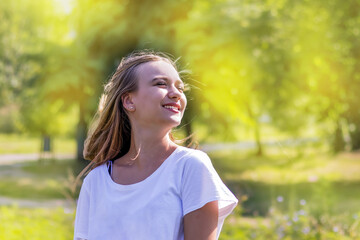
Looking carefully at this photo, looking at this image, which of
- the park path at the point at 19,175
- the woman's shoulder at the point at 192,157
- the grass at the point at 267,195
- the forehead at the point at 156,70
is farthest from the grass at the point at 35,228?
the woman's shoulder at the point at 192,157

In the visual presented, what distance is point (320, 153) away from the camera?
68.2 ft

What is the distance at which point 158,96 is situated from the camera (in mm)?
1908

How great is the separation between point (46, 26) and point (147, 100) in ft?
79.3

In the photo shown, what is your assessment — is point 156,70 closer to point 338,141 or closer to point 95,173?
point 95,173

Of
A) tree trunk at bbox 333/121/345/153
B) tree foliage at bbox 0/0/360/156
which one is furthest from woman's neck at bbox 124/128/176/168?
tree trunk at bbox 333/121/345/153

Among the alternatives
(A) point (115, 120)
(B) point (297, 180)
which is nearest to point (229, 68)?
(B) point (297, 180)

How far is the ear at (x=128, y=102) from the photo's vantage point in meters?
2.03

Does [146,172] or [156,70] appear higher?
[156,70]

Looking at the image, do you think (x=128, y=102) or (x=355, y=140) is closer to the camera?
(x=128, y=102)

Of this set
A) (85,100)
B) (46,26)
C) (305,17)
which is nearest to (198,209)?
(305,17)

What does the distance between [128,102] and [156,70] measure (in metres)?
0.19

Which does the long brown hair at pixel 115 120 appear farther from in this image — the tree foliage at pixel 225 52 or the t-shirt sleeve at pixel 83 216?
the tree foliage at pixel 225 52

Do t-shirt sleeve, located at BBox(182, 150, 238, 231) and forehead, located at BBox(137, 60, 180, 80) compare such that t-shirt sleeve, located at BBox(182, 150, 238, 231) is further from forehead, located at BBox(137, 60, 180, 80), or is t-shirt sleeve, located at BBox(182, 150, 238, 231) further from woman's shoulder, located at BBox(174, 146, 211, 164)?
forehead, located at BBox(137, 60, 180, 80)

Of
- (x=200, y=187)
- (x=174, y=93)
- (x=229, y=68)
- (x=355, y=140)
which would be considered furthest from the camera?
Answer: (x=355, y=140)
